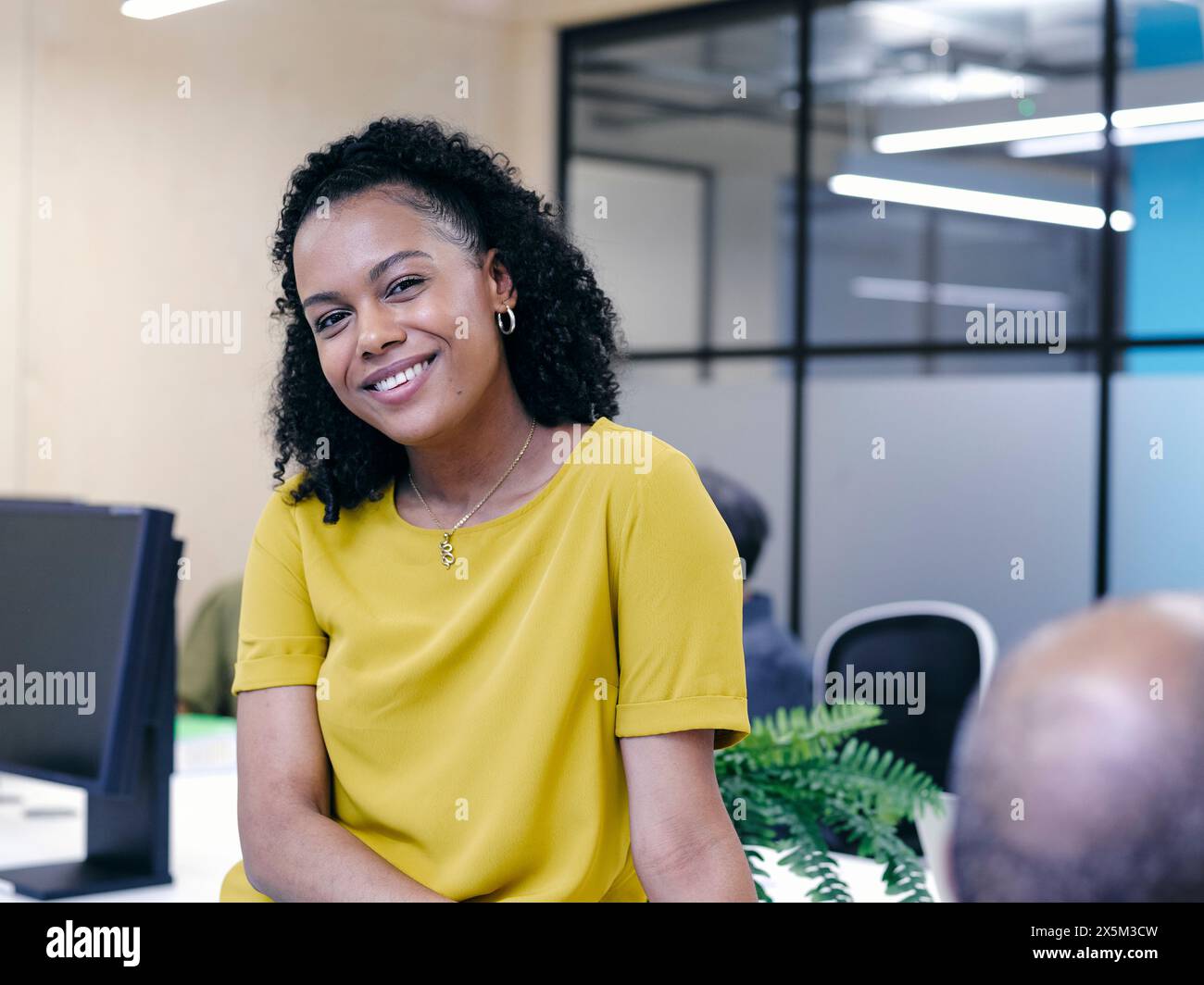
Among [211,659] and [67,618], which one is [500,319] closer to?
[67,618]

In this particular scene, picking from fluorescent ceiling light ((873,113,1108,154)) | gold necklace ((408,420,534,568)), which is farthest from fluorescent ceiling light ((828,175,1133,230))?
gold necklace ((408,420,534,568))

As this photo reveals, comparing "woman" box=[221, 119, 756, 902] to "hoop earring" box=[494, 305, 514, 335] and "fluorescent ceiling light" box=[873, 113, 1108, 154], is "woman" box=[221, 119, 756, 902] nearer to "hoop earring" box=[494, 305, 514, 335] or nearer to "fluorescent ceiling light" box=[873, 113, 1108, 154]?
"hoop earring" box=[494, 305, 514, 335]

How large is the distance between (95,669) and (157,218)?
10.9 feet

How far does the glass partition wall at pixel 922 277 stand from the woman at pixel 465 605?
2.74 m

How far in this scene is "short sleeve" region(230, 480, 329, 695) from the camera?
1174mm

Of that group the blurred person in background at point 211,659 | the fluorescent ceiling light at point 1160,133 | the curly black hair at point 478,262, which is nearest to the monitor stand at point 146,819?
the curly black hair at point 478,262

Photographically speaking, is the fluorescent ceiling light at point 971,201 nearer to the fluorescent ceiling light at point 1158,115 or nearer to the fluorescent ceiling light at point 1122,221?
the fluorescent ceiling light at point 1122,221

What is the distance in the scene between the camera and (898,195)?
14.3ft

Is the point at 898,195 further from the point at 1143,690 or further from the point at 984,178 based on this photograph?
the point at 1143,690

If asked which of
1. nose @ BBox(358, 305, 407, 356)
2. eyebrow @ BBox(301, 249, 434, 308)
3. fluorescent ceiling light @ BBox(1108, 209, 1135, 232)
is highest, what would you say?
fluorescent ceiling light @ BBox(1108, 209, 1135, 232)

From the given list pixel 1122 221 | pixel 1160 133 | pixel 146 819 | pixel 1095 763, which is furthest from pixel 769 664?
pixel 1160 133

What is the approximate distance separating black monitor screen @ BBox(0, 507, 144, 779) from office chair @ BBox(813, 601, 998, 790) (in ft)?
4.75

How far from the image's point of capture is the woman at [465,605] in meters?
1.06
